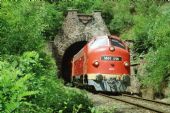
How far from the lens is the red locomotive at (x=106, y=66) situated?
17.7m

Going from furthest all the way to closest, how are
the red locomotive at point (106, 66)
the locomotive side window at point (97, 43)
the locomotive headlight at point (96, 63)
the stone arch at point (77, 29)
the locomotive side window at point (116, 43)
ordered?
the stone arch at point (77, 29), the locomotive side window at point (116, 43), the locomotive side window at point (97, 43), the locomotive headlight at point (96, 63), the red locomotive at point (106, 66)

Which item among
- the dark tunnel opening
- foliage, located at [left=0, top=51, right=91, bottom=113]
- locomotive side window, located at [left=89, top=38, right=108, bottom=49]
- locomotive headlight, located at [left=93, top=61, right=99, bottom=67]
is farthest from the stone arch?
foliage, located at [left=0, top=51, right=91, bottom=113]

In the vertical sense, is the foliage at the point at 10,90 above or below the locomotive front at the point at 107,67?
below

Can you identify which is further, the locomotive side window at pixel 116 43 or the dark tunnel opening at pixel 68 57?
the dark tunnel opening at pixel 68 57

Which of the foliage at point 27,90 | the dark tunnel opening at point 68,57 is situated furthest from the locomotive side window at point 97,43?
the dark tunnel opening at point 68,57

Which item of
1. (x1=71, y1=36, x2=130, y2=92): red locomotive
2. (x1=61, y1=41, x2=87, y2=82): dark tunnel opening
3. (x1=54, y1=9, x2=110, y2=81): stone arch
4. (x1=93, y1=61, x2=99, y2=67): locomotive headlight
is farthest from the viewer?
(x1=61, y1=41, x2=87, y2=82): dark tunnel opening

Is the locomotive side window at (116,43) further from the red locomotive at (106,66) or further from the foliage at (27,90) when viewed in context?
the foliage at (27,90)

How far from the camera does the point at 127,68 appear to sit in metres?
18.4

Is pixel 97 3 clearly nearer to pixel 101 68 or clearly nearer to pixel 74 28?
pixel 74 28

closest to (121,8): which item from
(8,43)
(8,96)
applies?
(8,43)

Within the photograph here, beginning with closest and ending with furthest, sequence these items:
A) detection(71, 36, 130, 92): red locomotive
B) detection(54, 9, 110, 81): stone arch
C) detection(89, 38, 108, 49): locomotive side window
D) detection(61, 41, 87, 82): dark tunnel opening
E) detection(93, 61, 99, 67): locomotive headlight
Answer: detection(71, 36, 130, 92): red locomotive, detection(93, 61, 99, 67): locomotive headlight, detection(89, 38, 108, 49): locomotive side window, detection(54, 9, 110, 81): stone arch, detection(61, 41, 87, 82): dark tunnel opening

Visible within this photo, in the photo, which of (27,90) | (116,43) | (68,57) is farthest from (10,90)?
(68,57)

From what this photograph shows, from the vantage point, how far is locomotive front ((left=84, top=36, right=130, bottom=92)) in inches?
698

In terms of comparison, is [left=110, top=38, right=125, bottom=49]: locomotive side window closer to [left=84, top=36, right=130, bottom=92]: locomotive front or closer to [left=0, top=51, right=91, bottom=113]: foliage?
[left=84, top=36, right=130, bottom=92]: locomotive front
